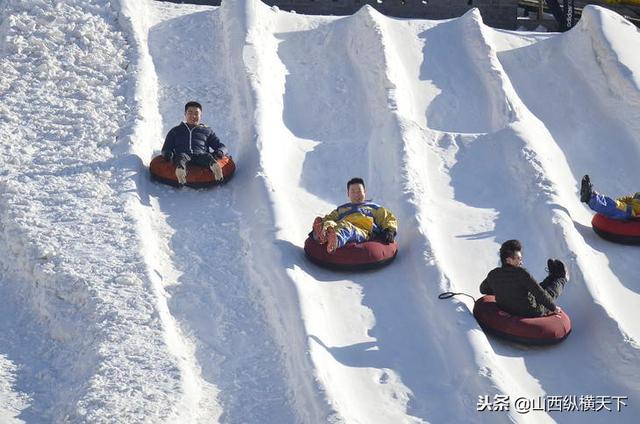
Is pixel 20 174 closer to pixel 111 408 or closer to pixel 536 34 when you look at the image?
pixel 111 408

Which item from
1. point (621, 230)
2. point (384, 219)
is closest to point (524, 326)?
point (384, 219)

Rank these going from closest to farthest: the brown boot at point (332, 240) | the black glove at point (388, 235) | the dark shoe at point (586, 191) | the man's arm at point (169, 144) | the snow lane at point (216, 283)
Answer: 1. the snow lane at point (216, 283)
2. the brown boot at point (332, 240)
3. the black glove at point (388, 235)
4. the dark shoe at point (586, 191)
5. the man's arm at point (169, 144)

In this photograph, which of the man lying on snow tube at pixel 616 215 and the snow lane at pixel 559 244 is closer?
the snow lane at pixel 559 244

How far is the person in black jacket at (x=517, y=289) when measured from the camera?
7.90 metres

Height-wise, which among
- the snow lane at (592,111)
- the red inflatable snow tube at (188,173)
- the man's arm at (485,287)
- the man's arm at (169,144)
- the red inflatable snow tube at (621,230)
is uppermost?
the man's arm at (169,144)

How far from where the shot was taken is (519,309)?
7930 millimetres

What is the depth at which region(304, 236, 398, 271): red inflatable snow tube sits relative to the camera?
8.50 meters

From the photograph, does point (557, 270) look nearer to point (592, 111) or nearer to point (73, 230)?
point (73, 230)

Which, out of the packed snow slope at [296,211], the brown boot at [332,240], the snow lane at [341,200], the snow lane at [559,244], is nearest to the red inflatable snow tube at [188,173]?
the packed snow slope at [296,211]

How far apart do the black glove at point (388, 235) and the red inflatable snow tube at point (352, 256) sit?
66 mm

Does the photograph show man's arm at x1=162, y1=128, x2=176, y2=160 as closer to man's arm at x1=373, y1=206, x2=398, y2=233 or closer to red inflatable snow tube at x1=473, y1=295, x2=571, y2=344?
man's arm at x1=373, y1=206, x2=398, y2=233

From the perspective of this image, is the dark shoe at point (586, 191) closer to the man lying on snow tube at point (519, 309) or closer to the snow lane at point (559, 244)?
the snow lane at point (559, 244)

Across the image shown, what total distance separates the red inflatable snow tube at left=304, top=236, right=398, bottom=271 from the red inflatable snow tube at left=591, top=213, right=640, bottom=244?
5.91ft

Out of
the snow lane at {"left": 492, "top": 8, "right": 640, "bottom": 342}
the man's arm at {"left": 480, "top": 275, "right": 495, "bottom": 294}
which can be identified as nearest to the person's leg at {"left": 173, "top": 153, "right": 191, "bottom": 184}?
the man's arm at {"left": 480, "top": 275, "right": 495, "bottom": 294}
